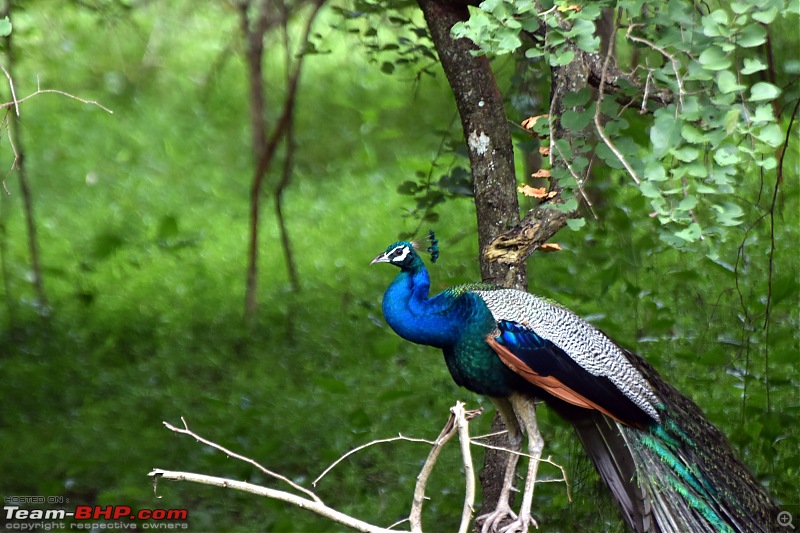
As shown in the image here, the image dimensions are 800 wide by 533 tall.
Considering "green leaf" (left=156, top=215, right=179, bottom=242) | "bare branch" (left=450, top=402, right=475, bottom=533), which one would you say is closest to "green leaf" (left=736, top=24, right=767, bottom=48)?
"bare branch" (left=450, top=402, right=475, bottom=533)

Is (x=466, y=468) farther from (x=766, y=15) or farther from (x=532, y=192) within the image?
(x=766, y=15)

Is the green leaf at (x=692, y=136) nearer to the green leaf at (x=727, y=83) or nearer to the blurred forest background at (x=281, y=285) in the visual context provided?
the green leaf at (x=727, y=83)

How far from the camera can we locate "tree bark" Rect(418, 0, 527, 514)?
2967 mm

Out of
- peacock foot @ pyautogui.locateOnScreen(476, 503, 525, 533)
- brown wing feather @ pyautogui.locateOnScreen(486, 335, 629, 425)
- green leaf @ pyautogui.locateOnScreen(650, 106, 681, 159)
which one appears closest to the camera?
green leaf @ pyautogui.locateOnScreen(650, 106, 681, 159)

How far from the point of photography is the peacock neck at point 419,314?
2680 millimetres

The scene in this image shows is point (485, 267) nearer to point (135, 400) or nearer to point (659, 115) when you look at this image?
point (659, 115)

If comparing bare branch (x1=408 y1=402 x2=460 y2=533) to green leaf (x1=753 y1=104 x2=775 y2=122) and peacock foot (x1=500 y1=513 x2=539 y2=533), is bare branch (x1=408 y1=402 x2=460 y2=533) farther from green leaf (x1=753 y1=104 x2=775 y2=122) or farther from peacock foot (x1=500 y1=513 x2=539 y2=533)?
green leaf (x1=753 y1=104 x2=775 y2=122)

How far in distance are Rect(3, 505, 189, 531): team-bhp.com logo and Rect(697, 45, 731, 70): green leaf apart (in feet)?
9.41

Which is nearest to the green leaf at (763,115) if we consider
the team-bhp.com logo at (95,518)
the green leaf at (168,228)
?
the team-bhp.com logo at (95,518)

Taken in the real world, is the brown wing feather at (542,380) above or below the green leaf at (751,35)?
below

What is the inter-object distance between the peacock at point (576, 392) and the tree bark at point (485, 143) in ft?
0.68

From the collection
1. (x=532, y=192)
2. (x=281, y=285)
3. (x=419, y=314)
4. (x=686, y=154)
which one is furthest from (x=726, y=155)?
(x=281, y=285)

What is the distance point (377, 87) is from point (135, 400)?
11.1 feet

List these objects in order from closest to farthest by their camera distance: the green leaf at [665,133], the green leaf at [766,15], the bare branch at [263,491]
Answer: the bare branch at [263,491], the green leaf at [766,15], the green leaf at [665,133]
